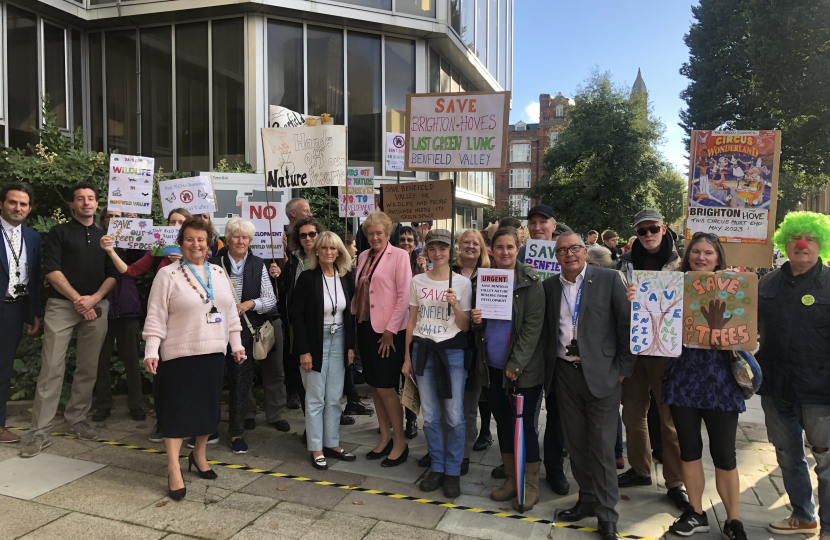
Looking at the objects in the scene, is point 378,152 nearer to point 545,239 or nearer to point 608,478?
point 545,239

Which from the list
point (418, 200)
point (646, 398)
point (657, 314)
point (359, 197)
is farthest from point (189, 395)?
point (359, 197)

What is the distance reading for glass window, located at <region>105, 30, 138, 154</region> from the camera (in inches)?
573

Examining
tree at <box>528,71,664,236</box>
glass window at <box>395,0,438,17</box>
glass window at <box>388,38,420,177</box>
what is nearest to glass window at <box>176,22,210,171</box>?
glass window at <box>388,38,420,177</box>

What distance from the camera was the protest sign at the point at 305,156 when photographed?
643 centimetres

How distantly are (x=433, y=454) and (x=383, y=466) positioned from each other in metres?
0.63

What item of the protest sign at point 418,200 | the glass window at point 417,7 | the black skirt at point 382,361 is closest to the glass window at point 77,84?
the glass window at point 417,7

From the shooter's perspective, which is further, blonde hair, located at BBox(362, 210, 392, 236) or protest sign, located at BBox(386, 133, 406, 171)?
protest sign, located at BBox(386, 133, 406, 171)

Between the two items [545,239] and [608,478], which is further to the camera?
[545,239]

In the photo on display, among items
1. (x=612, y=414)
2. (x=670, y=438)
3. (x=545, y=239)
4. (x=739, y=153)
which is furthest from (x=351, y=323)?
(x=739, y=153)

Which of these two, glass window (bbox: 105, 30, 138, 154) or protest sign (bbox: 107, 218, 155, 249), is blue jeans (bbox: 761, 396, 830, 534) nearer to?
protest sign (bbox: 107, 218, 155, 249)

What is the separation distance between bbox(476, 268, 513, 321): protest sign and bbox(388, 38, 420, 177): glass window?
36.3ft

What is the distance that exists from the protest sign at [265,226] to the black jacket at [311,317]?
159cm

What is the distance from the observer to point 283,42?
14.0 m

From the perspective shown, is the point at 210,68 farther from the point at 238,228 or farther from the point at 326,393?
the point at 326,393
